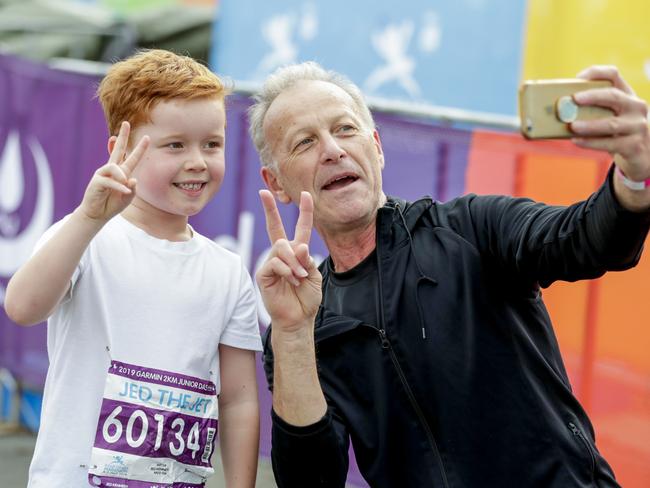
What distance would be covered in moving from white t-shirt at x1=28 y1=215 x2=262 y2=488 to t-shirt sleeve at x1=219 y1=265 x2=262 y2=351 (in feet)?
0.12

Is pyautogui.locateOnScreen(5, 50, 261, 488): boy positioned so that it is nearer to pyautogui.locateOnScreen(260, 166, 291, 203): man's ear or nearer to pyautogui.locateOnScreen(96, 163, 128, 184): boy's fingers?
pyautogui.locateOnScreen(96, 163, 128, 184): boy's fingers

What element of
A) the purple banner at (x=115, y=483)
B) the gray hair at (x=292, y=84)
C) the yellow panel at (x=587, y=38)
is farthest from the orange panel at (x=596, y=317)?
the purple banner at (x=115, y=483)

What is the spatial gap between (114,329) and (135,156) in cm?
45

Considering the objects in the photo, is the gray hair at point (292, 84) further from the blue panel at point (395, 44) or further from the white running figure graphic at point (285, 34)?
the white running figure graphic at point (285, 34)

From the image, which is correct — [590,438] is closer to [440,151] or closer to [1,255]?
[440,151]

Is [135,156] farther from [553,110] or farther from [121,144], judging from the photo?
[553,110]

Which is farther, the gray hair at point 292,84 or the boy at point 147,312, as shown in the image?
the gray hair at point 292,84

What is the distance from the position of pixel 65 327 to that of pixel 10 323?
11.8 ft

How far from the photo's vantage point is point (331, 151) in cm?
275

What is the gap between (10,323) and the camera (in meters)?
5.86

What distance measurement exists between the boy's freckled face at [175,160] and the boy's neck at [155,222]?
0.06 feet

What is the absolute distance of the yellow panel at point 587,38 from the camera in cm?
479

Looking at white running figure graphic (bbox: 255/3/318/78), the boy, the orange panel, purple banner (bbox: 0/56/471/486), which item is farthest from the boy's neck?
white running figure graphic (bbox: 255/3/318/78)

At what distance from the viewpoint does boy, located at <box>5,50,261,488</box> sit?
2.38 meters
